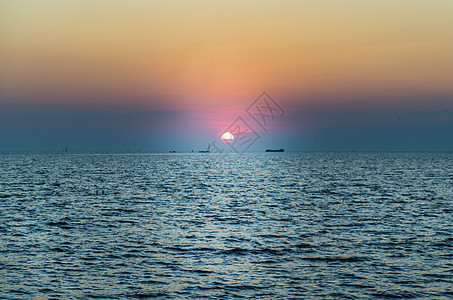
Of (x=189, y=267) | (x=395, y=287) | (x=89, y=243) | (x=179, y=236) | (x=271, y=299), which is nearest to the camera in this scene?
(x=271, y=299)

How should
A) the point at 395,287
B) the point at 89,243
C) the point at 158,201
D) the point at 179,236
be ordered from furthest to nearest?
the point at 158,201 → the point at 179,236 → the point at 89,243 → the point at 395,287

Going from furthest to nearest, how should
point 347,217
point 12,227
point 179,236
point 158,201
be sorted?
point 158,201 → point 347,217 → point 12,227 → point 179,236

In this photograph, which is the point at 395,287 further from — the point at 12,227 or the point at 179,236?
the point at 12,227

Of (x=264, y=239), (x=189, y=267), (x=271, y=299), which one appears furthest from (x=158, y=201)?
(x=271, y=299)

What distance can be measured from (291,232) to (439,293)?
61.2ft

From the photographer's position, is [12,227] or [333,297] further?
[12,227]

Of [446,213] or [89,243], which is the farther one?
[446,213]

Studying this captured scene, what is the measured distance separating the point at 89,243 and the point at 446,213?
1647 inches

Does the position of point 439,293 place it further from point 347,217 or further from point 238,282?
point 347,217

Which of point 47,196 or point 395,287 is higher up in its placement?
point 47,196

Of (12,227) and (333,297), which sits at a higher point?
(12,227)

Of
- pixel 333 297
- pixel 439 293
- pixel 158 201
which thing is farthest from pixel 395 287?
pixel 158 201

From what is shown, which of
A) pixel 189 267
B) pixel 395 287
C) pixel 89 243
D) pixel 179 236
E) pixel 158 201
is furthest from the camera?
pixel 158 201

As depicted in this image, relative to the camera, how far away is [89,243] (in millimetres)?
37156
